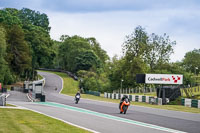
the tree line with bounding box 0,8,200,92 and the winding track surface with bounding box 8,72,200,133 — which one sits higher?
the tree line with bounding box 0,8,200,92

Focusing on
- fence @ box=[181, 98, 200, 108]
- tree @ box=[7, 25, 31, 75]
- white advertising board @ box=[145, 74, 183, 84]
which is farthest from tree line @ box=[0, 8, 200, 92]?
fence @ box=[181, 98, 200, 108]

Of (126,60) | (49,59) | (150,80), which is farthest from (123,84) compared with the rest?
(150,80)

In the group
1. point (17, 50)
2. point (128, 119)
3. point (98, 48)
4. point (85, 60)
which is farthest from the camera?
point (98, 48)

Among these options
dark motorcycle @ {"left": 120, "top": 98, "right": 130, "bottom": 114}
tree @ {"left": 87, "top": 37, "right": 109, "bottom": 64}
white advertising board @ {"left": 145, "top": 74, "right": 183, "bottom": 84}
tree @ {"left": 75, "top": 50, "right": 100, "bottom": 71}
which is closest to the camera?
dark motorcycle @ {"left": 120, "top": 98, "right": 130, "bottom": 114}

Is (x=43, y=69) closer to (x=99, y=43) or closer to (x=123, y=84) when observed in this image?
(x=99, y=43)

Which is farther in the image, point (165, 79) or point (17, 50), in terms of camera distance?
point (17, 50)

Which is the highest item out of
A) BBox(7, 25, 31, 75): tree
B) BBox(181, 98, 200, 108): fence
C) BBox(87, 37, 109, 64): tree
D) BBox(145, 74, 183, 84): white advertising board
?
BBox(87, 37, 109, 64): tree

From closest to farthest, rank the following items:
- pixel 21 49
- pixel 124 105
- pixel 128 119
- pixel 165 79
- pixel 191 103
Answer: pixel 128 119, pixel 124 105, pixel 191 103, pixel 165 79, pixel 21 49

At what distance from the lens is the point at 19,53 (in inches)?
3135

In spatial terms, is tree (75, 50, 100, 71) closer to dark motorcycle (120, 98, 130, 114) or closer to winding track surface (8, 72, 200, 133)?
winding track surface (8, 72, 200, 133)

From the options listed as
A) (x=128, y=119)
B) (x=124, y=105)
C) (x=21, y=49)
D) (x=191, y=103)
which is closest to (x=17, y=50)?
(x=21, y=49)

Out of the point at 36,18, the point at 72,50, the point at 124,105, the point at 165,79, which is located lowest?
the point at 124,105

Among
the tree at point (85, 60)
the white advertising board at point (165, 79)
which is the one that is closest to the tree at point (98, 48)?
the tree at point (85, 60)

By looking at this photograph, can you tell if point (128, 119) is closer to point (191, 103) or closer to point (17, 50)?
point (191, 103)
